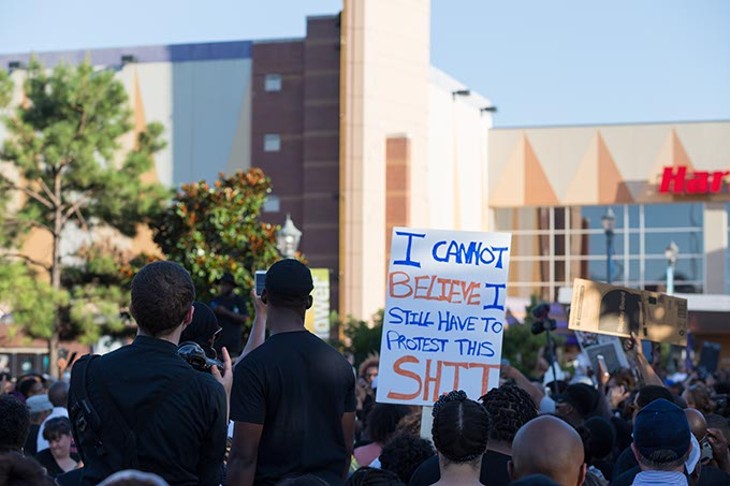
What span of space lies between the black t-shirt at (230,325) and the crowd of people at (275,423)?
4.03 m

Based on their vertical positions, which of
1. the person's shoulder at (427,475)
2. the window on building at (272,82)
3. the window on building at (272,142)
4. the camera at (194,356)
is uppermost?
the window on building at (272,82)

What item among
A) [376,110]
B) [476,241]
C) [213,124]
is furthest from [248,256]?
[476,241]

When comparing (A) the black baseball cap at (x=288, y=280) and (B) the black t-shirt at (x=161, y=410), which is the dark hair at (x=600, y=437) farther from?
(B) the black t-shirt at (x=161, y=410)

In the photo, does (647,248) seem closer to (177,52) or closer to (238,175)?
(177,52)

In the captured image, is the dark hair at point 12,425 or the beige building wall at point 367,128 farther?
the beige building wall at point 367,128

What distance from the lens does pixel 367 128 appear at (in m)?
44.3

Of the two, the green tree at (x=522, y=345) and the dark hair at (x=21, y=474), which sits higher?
the dark hair at (x=21, y=474)

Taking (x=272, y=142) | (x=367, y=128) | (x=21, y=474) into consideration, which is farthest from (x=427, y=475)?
(x=272, y=142)

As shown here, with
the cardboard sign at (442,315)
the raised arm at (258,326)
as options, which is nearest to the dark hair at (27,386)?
the cardboard sign at (442,315)

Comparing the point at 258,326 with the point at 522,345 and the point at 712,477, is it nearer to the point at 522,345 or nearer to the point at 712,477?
the point at 712,477

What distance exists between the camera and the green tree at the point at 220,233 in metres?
30.8

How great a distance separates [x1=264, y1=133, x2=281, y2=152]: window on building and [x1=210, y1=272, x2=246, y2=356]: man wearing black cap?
35156 mm

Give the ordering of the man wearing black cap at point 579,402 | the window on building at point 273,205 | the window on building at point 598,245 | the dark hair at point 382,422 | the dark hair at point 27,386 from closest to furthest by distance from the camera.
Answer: the dark hair at point 382,422 → the man wearing black cap at point 579,402 → the dark hair at point 27,386 → the window on building at point 273,205 → the window on building at point 598,245

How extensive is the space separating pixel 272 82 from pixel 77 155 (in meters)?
14.8
